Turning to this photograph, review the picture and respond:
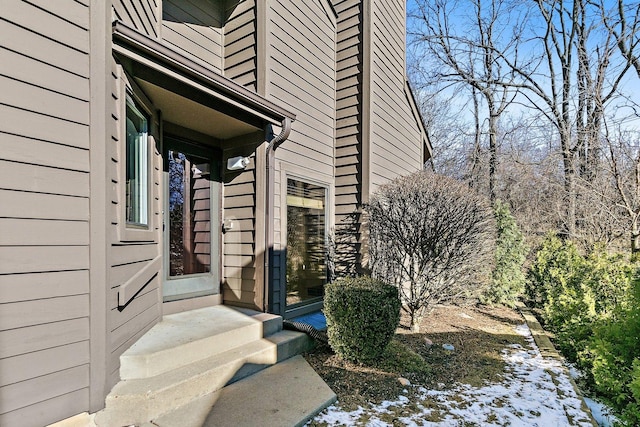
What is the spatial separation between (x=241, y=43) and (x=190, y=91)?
161 centimetres

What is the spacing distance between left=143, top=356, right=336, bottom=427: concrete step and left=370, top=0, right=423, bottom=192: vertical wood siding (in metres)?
3.30

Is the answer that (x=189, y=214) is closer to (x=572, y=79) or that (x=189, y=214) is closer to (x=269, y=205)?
(x=269, y=205)

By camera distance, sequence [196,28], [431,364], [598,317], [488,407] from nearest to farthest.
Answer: [488,407] → [598,317] → [431,364] → [196,28]

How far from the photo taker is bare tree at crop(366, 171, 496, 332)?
460cm

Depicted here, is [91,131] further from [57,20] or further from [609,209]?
[609,209]

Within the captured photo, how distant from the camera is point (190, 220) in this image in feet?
13.6

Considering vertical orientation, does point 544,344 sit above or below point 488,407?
below

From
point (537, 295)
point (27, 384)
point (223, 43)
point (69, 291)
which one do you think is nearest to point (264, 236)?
point (69, 291)

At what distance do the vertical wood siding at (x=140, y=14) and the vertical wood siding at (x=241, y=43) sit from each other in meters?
1.12

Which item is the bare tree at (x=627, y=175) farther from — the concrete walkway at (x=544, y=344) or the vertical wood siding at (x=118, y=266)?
the vertical wood siding at (x=118, y=266)

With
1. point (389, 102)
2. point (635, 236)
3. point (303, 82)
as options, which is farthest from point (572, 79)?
point (303, 82)

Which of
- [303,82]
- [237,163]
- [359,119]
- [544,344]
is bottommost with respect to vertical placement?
[544,344]

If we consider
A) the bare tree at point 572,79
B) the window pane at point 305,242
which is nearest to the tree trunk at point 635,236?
the bare tree at point 572,79

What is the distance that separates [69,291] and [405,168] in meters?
6.11
